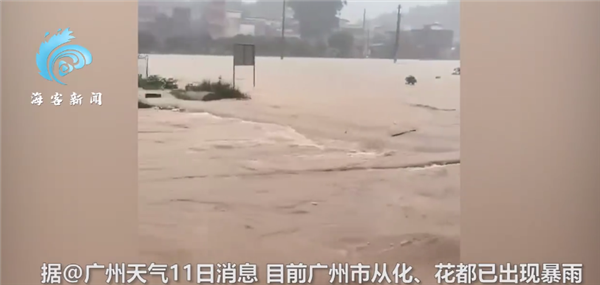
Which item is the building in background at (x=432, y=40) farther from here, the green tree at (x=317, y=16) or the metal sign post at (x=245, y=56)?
the metal sign post at (x=245, y=56)

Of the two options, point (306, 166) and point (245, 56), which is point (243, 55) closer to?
point (245, 56)

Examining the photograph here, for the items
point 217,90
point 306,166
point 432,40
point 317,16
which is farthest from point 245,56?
point 432,40

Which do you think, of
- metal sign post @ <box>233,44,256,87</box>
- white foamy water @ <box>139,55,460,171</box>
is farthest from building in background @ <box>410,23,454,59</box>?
metal sign post @ <box>233,44,256,87</box>

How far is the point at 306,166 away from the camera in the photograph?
1.73 metres

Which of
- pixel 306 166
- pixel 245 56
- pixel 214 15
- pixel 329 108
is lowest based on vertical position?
pixel 306 166

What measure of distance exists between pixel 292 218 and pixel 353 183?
0.24 meters

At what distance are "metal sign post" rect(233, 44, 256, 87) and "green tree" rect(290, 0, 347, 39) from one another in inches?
7.3

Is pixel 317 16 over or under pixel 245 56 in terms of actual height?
over

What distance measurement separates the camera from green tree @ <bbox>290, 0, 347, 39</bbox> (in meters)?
1.74

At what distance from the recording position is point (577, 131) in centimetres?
175

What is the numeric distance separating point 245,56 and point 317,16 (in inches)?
11.3

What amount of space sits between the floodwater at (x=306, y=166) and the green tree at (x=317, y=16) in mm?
104

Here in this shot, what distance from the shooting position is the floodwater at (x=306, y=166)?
1.70 m

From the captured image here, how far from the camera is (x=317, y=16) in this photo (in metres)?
1.75
